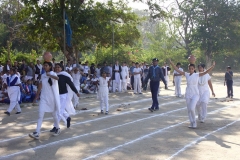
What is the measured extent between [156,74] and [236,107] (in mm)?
3656

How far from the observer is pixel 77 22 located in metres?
21.6

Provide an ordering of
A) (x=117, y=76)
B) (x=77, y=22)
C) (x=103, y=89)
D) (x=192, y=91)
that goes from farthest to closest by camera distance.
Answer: (x=117, y=76) < (x=77, y=22) < (x=103, y=89) < (x=192, y=91)

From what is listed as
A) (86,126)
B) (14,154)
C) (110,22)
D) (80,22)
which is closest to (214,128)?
(86,126)

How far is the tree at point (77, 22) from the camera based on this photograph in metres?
21.7

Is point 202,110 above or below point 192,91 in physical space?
below

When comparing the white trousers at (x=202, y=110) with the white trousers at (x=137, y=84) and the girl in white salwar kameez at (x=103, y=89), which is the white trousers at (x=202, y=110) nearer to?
the girl in white salwar kameez at (x=103, y=89)

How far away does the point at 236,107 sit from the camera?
15.2 meters

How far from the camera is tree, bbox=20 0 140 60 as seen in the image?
2170 centimetres

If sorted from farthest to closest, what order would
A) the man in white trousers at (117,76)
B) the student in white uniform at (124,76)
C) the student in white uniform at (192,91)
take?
the student in white uniform at (124,76) < the man in white trousers at (117,76) < the student in white uniform at (192,91)

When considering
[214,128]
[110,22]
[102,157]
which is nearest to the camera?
[102,157]

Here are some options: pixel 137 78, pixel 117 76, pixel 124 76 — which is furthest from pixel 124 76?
pixel 137 78

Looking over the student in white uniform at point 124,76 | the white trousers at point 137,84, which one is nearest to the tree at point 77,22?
the student in white uniform at point 124,76

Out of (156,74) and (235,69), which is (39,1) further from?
(235,69)

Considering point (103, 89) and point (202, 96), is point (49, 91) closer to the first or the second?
point (103, 89)
